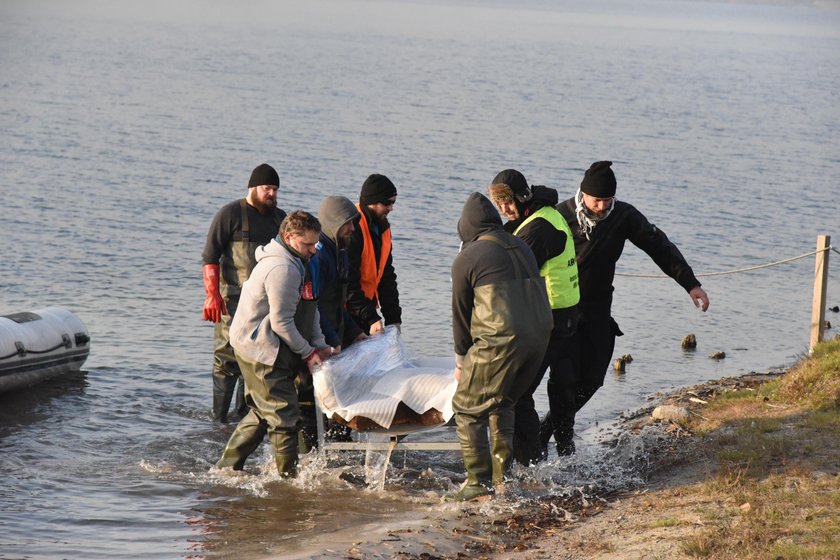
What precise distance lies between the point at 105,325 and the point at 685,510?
8.01m

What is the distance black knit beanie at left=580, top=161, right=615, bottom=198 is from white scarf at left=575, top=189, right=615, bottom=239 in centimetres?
18

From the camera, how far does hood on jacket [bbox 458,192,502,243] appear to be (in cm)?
691

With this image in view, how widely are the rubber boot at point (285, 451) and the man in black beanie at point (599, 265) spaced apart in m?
2.01

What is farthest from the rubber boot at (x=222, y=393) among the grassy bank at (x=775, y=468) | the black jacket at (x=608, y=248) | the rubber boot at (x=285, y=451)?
the grassy bank at (x=775, y=468)

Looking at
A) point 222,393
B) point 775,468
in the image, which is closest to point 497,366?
point 775,468

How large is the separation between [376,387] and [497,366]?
971 millimetres

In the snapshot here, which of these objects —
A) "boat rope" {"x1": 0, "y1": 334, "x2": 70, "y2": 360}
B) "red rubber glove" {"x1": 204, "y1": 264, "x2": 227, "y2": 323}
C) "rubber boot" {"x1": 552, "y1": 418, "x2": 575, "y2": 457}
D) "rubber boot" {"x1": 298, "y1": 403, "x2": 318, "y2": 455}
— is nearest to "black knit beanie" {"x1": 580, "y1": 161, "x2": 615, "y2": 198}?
"rubber boot" {"x1": 552, "y1": 418, "x2": 575, "y2": 457}

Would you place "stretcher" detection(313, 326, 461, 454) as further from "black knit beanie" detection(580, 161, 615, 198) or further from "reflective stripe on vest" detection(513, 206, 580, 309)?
"black knit beanie" detection(580, 161, 615, 198)

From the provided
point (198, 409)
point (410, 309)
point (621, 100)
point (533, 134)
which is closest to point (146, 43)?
point (621, 100)

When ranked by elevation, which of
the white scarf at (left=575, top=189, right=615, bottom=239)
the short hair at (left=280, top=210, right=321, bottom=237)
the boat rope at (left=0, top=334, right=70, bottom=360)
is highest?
the white scarf at (left=575, top=189, right=615, bottom=239)

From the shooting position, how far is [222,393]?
376 inches

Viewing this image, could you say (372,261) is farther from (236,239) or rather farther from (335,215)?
(236,239)

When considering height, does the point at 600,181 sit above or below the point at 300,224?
above

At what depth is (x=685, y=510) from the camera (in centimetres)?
665
